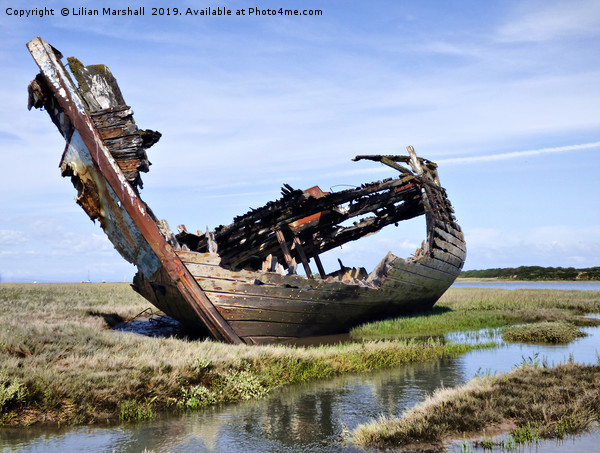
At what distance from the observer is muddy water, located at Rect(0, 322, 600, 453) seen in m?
5.18

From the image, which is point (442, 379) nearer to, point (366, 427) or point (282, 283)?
point (366, 427)

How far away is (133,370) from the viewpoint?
7121 millimetres

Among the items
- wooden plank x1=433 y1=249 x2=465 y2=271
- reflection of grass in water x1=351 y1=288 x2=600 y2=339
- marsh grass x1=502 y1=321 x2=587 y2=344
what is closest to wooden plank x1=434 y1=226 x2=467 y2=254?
wooden plank x1=433 y1=249 x2=465 y2=271

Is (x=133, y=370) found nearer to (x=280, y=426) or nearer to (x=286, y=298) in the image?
(x=280, y=426)

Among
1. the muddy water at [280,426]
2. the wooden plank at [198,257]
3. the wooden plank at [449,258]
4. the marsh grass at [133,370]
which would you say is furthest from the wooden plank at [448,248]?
the wooden plank at [198,257]

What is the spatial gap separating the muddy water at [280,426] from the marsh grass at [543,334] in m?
4.77

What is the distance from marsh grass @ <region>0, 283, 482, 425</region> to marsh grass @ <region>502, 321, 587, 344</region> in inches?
134

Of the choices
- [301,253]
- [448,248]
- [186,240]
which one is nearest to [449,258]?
[448,248]

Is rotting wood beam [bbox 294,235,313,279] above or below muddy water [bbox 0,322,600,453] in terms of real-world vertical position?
above

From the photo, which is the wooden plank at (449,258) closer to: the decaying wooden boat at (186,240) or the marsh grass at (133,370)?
the decaying wooden boat at (186,240)

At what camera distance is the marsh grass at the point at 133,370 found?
6.21m

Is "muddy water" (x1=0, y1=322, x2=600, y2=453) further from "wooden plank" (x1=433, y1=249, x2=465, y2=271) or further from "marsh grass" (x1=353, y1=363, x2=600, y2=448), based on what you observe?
"wooden plank" (x1=433, y1=249, x2=465, y2=271)

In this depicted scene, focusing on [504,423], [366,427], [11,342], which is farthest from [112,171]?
[504,423]

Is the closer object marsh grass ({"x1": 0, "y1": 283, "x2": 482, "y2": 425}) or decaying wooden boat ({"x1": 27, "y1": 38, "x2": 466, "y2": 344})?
marsh grass ({"x1": 0, "y1": 283, "x2": 482, "y2": 425})
